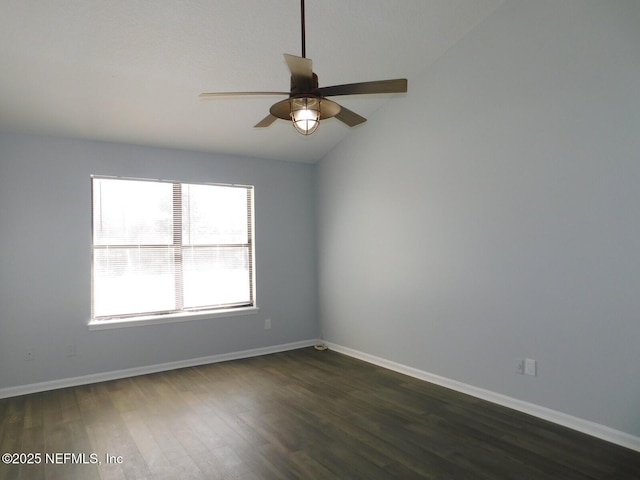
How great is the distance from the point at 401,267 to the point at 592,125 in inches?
81.9

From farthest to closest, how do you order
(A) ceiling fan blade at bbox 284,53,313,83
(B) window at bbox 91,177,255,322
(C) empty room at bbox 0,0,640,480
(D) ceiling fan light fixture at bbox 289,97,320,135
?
(B) window at bbox 91,177,255,322
(C) empty room at bbox 0,0,640,480
(D) ceiling fan light fixture at bbox 289,97,320,135
(A) ceiling fan blade at bbox 284,53,313,83

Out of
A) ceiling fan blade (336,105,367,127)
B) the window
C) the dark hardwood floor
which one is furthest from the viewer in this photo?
the window

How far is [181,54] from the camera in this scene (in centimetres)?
317

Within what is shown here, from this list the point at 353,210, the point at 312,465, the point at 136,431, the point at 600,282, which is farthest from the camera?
the point at 353,210

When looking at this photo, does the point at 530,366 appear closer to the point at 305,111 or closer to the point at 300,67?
the point at 305,111

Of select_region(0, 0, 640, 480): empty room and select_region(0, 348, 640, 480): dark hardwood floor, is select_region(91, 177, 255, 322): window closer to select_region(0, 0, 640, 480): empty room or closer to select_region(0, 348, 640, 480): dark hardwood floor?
select_region(0, 0, 640, 480): empty room

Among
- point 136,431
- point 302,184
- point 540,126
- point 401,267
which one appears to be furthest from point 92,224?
point 540,126

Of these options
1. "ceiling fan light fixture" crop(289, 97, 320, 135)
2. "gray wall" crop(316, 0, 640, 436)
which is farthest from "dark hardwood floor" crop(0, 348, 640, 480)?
"ceiling fan light fixture" crop(289, 97, 320, 135)

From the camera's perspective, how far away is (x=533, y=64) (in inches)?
123

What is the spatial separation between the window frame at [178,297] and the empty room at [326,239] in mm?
30

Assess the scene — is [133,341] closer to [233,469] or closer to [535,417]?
[233,469]


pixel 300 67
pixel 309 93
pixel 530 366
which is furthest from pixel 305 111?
pixel 530 366

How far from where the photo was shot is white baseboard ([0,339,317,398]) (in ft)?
12.4

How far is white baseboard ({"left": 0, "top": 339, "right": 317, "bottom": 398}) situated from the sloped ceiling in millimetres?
2393
